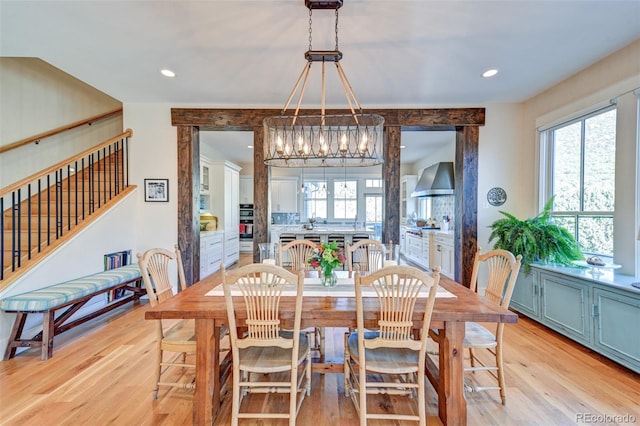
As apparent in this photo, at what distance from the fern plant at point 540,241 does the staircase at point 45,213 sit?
5.00 metres

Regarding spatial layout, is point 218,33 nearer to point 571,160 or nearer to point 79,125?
point 79,125

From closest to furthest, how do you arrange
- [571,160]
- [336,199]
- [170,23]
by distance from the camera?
[170,23] < [571,160] < [336,199]

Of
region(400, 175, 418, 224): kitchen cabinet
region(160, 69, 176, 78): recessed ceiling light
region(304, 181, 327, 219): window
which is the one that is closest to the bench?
region(160, 69, 176, 78): recessed ceiling light

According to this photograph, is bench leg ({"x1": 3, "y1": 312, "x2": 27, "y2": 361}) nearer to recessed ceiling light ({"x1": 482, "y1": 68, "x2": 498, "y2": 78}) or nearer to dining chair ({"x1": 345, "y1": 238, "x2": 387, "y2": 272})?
dining chair ({"x1": 345, "y1": 238, "x2": 387, "y2": 272})

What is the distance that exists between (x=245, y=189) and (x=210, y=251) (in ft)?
11.8

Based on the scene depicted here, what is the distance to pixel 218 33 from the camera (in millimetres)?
2594

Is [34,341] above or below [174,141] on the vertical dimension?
below

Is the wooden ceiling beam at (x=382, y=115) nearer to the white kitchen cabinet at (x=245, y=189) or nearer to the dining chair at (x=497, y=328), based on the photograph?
the dining chair at (x=497, y=328)

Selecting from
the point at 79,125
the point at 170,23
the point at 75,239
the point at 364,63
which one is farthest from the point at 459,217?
the point at 79,125

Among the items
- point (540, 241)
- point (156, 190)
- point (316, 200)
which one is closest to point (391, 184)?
point (540, 241)

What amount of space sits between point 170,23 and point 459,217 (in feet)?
14.0

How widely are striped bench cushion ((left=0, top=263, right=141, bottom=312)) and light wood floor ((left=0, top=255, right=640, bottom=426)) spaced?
1.70 ft

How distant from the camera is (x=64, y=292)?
9.05 feet

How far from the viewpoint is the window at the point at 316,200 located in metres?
9.26
